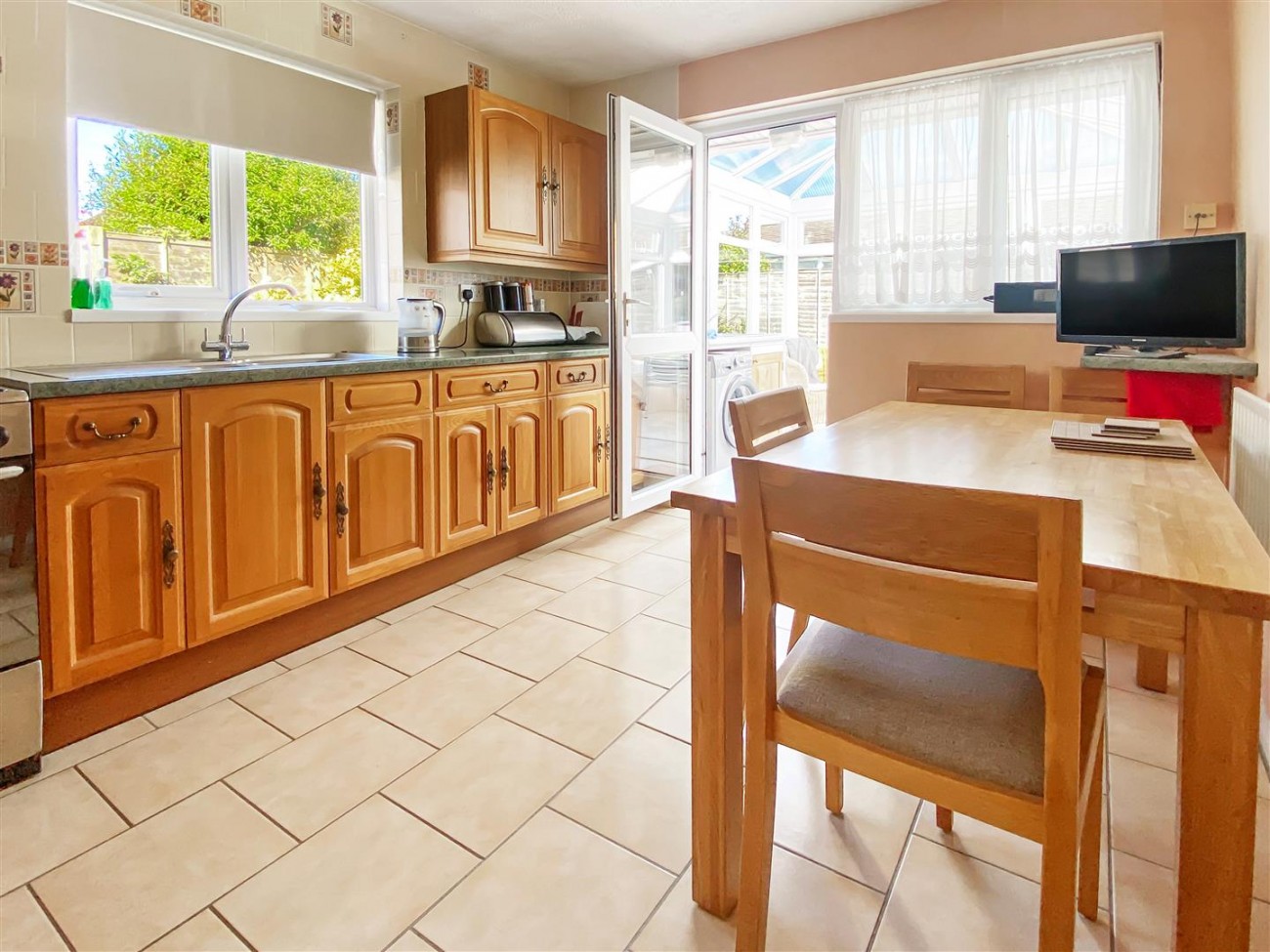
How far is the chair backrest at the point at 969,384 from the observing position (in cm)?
277

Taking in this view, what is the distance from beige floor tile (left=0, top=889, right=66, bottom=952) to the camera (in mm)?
1244

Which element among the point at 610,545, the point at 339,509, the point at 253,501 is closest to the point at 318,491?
the point at 339,509

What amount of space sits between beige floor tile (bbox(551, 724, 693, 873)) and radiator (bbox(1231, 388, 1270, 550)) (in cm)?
154

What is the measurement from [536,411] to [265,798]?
1984 mm

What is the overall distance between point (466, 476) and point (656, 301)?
5.10 ft

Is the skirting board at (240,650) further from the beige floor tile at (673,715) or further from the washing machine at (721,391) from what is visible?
the washing machine at (721,391)

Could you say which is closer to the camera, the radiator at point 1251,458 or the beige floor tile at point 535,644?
the radiator at point 1251,458

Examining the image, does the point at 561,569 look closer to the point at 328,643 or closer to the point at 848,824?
the point at 328,643

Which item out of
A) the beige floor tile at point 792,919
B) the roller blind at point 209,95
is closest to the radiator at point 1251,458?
the beige floor tile at point 792,919

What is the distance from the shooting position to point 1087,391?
272 cm

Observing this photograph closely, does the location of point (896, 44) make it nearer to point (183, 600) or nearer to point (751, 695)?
point (751, 695)

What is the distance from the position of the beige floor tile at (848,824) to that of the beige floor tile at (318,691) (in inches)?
A: 46.3

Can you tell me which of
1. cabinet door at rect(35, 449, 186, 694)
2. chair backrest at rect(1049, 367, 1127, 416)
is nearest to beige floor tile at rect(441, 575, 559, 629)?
cabinet door at rect(35, 449, 186, 694)

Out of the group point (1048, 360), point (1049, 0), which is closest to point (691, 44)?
point (1049, 0)
